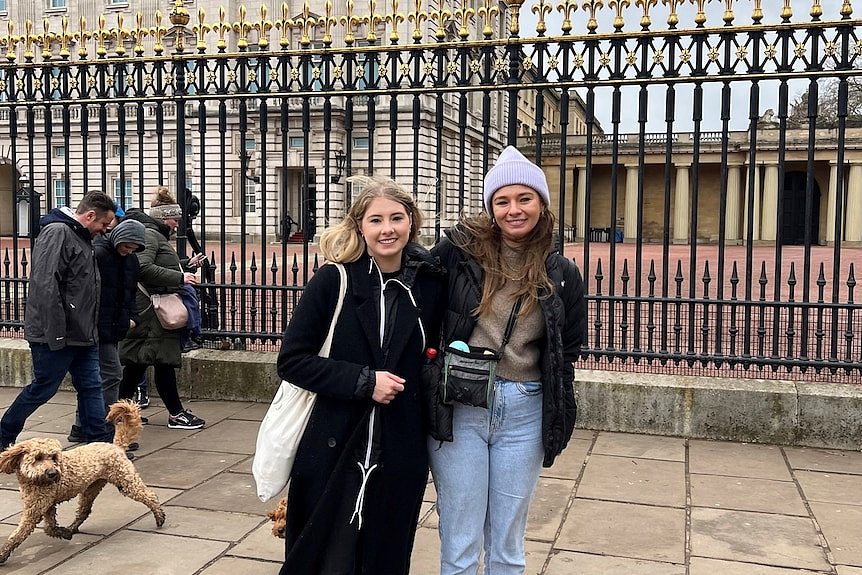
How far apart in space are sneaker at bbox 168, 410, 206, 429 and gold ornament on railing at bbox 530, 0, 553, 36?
3.99 m

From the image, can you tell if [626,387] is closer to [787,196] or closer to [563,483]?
[563,483]

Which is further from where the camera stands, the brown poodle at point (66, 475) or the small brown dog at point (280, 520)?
the brown poodle at point (66, 475)

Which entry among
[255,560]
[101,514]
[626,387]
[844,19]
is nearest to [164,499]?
[101,514]

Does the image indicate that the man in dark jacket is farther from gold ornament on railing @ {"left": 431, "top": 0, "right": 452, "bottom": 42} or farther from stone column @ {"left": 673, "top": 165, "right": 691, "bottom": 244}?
stone column @ {"left": 673, "top": 165, "right": 691, "bottom": 244}

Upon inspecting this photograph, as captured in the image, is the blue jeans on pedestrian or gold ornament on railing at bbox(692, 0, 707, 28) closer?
the blue jeans on pedestrian

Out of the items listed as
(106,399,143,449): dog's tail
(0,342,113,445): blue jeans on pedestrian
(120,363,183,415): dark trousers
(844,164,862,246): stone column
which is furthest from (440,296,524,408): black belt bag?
(844,164,862,246): stone column

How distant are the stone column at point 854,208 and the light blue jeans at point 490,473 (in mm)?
26882

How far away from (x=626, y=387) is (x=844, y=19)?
302cm

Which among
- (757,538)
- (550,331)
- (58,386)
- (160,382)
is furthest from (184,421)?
(550,331)

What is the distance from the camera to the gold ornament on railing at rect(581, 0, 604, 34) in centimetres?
627

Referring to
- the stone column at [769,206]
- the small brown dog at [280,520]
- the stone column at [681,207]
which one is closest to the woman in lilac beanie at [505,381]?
the small brown dog at [280,520]

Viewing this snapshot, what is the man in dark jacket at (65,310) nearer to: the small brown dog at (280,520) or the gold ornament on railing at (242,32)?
the gold ornament on railing at (242,32)

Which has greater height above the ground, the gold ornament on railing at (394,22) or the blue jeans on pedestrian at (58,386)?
the gold ornament on railing at (394,22)

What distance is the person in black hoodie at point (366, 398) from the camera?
279 centimetres
